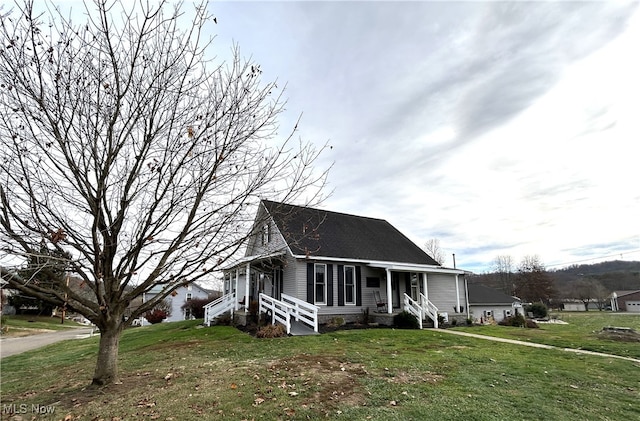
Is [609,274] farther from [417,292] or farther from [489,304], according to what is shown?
[417,292]

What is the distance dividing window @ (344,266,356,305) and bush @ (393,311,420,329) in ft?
7.30

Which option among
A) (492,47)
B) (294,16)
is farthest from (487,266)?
(294,16)

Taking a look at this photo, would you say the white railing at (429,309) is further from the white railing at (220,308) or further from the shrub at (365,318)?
the white railing at (220,308)

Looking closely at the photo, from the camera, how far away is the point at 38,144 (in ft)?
18.9

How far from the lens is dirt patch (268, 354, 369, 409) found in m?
5.49

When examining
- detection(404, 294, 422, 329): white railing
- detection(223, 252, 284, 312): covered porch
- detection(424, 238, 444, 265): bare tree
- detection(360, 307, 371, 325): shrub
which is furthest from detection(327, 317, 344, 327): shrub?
detection(424, 238, 444, 265): bare tree

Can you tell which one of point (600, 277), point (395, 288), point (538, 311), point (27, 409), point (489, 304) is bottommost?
point (538, 311)

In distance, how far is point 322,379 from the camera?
657 centimetres

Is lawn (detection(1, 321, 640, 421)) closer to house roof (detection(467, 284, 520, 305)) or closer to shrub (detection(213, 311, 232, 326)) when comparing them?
shrub (detection(213, 311, 232, 326))

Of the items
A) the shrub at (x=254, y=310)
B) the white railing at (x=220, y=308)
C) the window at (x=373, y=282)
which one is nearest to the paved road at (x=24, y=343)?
the white railing at (x=220, y=308)

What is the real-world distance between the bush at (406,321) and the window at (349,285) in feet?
7.30

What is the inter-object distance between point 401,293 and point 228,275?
11.3 metres

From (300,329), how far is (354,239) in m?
7.39

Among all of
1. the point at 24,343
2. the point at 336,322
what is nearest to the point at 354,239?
the point at 336,322
